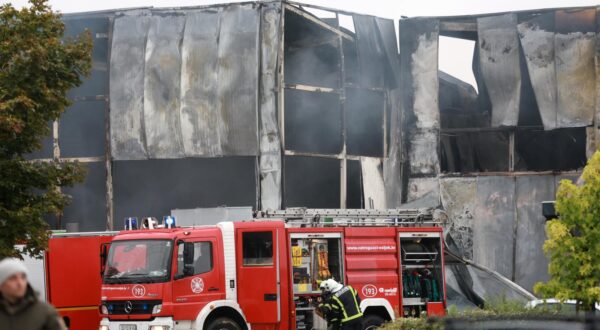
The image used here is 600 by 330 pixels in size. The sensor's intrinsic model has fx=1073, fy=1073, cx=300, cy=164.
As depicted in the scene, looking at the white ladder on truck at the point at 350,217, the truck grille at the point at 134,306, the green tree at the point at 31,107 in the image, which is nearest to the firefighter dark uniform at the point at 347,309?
the truck grille at the point at 134,306

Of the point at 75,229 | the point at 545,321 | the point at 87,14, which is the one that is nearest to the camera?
the point at 545,321

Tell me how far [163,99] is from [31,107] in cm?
1281

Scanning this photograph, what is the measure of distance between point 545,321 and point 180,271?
11045 millimetres

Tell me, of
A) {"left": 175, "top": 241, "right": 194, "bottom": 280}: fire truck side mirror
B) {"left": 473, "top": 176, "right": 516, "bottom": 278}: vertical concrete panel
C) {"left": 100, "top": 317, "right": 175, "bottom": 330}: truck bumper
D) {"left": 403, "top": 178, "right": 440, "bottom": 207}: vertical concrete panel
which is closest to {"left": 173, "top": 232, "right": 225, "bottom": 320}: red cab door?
{"left": 175, "top": 241, "right": 194, "bottom": 280}: fire truck side mirror

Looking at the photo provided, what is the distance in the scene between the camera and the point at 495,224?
30.9 metres

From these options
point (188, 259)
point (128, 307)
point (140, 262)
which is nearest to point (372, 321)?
point (188, 259)

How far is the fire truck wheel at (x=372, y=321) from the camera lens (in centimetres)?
1983

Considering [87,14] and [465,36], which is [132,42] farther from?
[465,36]

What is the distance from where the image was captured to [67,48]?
725 inches

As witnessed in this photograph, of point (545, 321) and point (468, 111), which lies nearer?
point (545, 321)

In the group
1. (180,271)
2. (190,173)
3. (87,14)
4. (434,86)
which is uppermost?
(87,14)

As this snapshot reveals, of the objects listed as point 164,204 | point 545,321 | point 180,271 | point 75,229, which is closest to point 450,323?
point 545,321

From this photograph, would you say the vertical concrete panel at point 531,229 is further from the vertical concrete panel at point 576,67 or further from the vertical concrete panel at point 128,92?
the vertical concrete panel at point 128,92

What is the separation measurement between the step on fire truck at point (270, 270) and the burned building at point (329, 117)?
30.0ft
